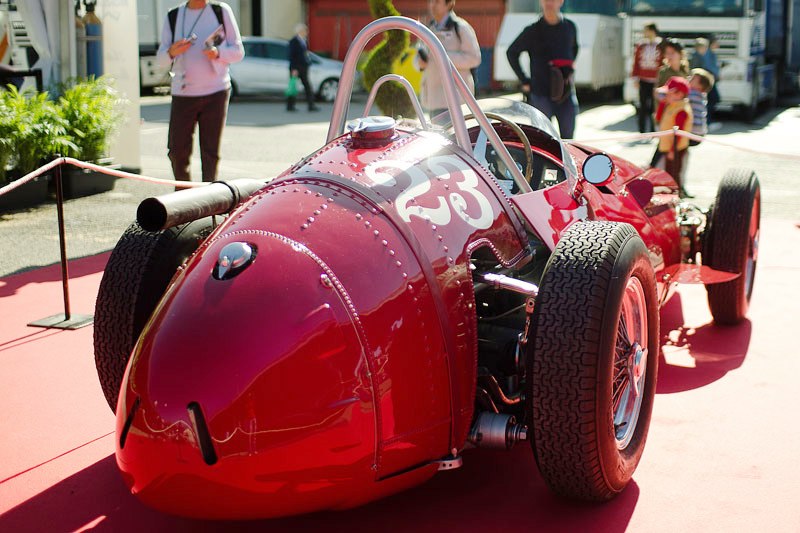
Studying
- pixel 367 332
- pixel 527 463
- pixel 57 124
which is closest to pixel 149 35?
pixel 57 124

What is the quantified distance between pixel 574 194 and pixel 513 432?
1.35 m

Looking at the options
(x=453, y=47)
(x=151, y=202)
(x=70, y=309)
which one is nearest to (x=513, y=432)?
(x=151, y=202)

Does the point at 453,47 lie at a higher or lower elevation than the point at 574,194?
higher

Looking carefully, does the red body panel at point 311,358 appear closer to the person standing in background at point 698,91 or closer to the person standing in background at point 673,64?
the person standing in background at point 698,91

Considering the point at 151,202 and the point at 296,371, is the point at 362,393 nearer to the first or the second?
the point at 296,371

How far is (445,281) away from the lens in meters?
3.24

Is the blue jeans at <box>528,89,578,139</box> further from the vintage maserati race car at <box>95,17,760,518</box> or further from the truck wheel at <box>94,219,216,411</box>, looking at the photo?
the truck wheel at <box>94,219,216,411</box>

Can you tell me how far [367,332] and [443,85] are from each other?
1.20 meters

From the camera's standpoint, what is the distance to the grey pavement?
817 cm

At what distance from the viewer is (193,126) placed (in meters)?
8.01

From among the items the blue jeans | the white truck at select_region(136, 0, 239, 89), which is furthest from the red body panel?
the white truck at select_region(136, 0, 239, 89)

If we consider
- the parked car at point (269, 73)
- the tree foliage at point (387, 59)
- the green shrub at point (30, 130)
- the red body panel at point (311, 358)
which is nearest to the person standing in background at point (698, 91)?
the tree foliage at point (387, 59)

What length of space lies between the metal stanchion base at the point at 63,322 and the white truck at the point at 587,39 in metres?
14.2

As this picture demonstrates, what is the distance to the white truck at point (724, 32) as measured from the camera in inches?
675
